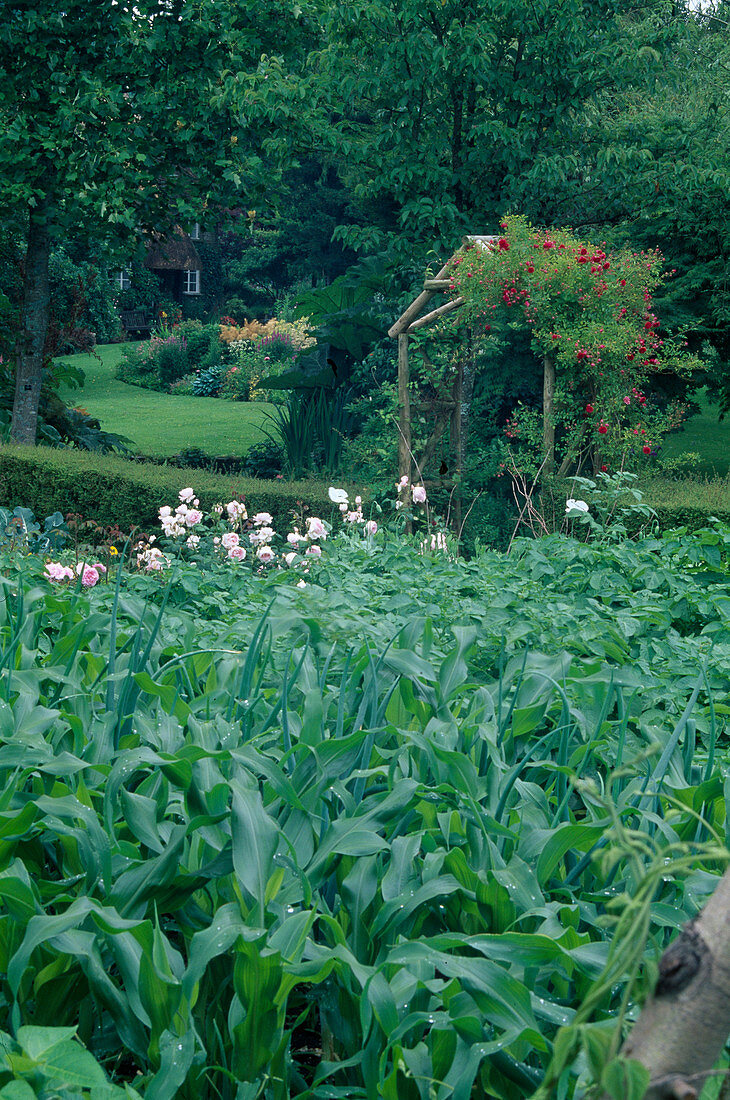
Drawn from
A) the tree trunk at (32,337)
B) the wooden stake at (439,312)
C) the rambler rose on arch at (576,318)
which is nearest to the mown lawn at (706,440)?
the rambler rose on arch at (576,318)

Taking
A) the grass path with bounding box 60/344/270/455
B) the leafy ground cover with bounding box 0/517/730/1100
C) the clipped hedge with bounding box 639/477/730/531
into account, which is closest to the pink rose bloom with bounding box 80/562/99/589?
the leafy ground cover with bounding box 0/517/730/1100

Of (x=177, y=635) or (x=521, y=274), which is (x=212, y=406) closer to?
(x=521, y=274)

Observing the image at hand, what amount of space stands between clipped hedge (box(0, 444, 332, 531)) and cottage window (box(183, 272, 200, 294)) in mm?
27648

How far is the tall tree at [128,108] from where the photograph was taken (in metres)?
9.05

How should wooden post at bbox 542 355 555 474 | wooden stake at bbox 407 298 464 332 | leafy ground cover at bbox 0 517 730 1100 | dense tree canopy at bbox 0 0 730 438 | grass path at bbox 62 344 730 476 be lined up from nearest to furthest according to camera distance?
leafy ground cover at bbox 0 517 730 1100 < wooden post at bbox 542 355 555 474 < wooden stake at bbox 407 298 464 332 < dense tree canopy at bbox 0 0 730 438 < grass path at bbox 62 344 730 476

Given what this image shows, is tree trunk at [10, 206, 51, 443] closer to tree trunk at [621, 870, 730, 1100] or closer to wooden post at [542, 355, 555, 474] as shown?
wooden post at [542, 355, 555, 474]

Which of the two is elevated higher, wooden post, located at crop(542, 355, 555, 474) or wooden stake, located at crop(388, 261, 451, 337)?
wooden stake, located at crop(388, 261, 451, 337)

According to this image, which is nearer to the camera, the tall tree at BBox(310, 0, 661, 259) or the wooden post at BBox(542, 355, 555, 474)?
the wooden post at BBox(542, 355, 555, 474)

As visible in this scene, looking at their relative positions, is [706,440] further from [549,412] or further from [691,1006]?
[691,1006]

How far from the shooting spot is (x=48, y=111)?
9.58 m

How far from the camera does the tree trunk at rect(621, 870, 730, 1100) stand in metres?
0.60

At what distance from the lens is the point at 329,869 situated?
1.54 m

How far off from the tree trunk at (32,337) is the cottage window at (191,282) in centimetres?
2524

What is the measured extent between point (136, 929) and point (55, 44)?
1020cm
